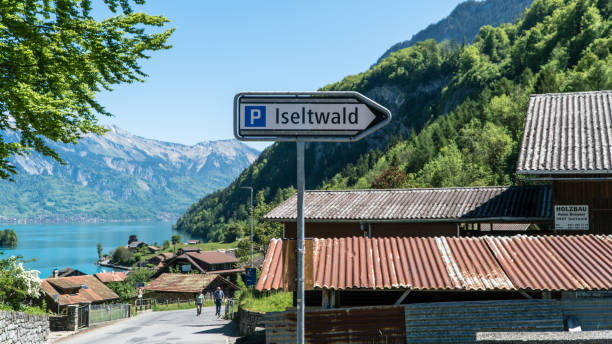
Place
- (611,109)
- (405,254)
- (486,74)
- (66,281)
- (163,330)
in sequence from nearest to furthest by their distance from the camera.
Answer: (405,254)
(611,109)
(163,330)
(66,281)
(486,74)

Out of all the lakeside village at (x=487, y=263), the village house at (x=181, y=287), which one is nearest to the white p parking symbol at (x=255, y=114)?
the lakeside village at (x=487, y=263)

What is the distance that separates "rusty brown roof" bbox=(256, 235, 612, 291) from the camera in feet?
34.4

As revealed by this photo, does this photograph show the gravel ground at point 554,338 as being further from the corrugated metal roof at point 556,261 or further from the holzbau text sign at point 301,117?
the corrugated metal roof at point 556,261

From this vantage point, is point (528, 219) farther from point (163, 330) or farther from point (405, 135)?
point (405, 135)

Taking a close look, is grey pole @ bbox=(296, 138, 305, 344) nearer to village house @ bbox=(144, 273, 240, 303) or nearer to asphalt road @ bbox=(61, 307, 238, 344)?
asphalt road @ bbox=(61, 307, 238, 344)

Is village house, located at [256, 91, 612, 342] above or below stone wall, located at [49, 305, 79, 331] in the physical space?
above

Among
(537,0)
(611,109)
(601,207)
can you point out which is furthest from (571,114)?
(537,0)

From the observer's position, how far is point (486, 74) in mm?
130500

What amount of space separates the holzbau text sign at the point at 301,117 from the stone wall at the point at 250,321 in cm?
2188

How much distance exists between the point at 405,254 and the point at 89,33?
8726 millimetres

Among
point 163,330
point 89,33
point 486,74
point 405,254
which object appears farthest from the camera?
point 486,74

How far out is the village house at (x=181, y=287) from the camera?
68438 millimetres

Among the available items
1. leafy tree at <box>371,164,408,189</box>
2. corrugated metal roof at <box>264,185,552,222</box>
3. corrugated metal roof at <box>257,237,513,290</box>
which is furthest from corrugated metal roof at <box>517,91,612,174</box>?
leafy tree at <box>371,164,408,189</box>

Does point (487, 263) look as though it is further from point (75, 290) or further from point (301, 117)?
point (75, 290)
